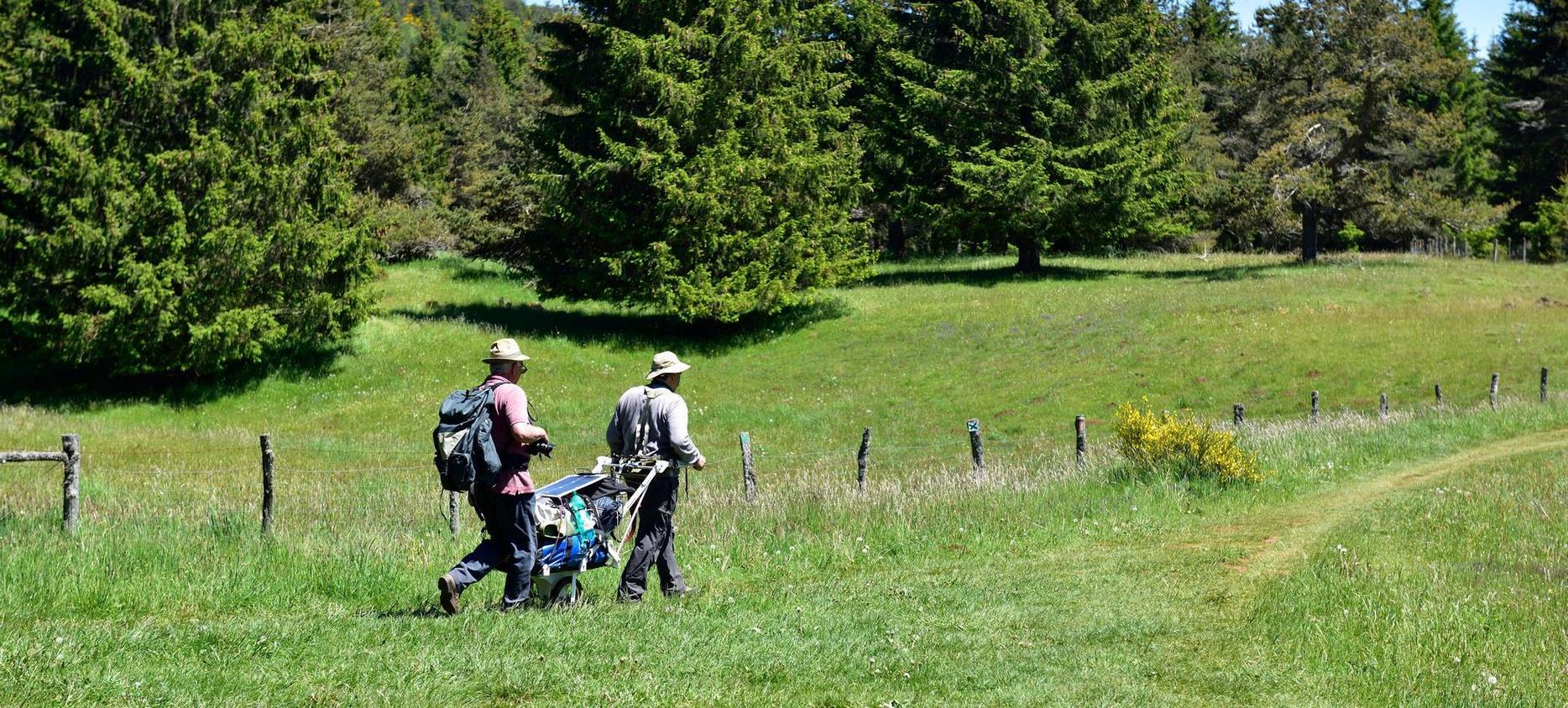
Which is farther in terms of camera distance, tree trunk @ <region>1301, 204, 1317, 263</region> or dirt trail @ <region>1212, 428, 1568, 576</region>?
tree trunk @ <region>1301, 204, 1317, 263</region>

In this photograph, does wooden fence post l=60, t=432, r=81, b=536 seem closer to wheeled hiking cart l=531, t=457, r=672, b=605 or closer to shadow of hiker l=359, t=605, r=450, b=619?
shadow of hiker l=359, t=605, r=450, b=619

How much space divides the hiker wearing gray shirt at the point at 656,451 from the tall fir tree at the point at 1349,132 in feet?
148

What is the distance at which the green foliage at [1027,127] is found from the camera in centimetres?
4831

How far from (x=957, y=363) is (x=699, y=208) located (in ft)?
30.0

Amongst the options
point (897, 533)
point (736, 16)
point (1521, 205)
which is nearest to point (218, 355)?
point (736, 16)

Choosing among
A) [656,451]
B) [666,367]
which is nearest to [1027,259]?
[666,367]

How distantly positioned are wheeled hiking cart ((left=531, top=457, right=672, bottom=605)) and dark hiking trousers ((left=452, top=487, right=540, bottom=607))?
0.12 m

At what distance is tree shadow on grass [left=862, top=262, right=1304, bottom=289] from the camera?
49531 millimetres

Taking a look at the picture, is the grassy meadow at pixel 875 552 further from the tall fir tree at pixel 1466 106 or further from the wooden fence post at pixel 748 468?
the tall fir tree at pixel 1466 106

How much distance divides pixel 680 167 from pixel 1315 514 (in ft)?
87.7

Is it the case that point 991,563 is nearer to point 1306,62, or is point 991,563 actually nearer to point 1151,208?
point 1151,208

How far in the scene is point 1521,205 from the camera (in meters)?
74.6

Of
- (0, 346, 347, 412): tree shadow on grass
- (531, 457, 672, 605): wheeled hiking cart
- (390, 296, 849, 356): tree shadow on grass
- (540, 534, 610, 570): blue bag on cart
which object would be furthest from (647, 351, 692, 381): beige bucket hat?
(390, 296, 849, 356): tree shadow on grass

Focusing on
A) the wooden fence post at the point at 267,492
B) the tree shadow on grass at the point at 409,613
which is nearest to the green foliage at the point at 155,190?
the wooden fence post at the point at 267,492
